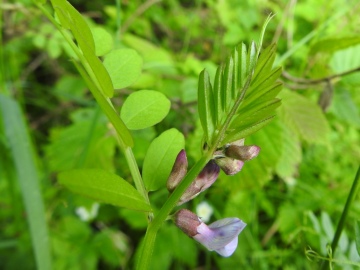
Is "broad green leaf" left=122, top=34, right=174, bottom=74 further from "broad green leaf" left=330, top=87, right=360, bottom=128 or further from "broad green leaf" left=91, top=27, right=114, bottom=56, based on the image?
"broad green leaf" left=91, top=27, right=114, bottom=56

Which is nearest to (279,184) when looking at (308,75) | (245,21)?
(308,75)

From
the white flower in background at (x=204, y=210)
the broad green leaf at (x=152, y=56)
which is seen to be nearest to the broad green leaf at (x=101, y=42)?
the broad green leaf at (x=152, y=56)

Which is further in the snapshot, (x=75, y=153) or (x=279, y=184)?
(x=279, y=184)

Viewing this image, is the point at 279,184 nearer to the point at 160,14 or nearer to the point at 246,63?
the point at 160,14

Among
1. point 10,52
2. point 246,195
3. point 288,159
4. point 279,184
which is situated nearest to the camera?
point 288,159

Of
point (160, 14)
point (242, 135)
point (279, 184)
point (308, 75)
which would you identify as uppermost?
point (242, 135)

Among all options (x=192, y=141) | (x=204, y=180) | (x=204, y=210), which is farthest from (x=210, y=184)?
(x=204, y=210)

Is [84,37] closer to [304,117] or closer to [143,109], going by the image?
[143,109]

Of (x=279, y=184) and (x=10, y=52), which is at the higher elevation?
(x=10, y=52)
